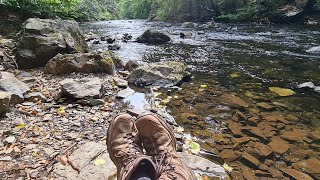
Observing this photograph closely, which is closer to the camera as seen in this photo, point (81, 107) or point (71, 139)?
point (71, 139)

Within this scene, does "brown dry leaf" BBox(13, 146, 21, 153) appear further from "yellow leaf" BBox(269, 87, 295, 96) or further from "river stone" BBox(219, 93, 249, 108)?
"yellow leaf" BBox(269, 87, 295, 96)

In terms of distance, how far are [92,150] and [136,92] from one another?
2503 mm

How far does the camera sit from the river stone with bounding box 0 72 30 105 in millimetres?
3879

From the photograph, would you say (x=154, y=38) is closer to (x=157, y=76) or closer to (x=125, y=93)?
(x=157, y=76)

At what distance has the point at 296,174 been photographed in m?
3.00

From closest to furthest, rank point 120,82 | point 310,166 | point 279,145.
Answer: point 310,166 → point 279,145 → point 120,82

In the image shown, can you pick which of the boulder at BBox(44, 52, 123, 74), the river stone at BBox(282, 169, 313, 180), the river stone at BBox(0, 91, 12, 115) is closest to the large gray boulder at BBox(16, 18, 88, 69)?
the boulder at BBox(44, 52, 123, 74)

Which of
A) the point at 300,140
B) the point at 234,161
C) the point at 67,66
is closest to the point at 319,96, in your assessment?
the point at 300,140

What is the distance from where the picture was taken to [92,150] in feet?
9.34

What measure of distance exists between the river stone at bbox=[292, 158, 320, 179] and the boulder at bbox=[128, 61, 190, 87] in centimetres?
310

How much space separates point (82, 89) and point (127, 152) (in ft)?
7.92

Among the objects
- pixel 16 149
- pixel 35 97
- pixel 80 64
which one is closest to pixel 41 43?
pixel 80 64

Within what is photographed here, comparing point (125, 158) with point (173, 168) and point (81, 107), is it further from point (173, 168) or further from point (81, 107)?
point (81, 107)

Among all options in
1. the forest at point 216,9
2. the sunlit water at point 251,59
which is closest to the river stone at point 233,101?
the sunlit water at point 251,59
